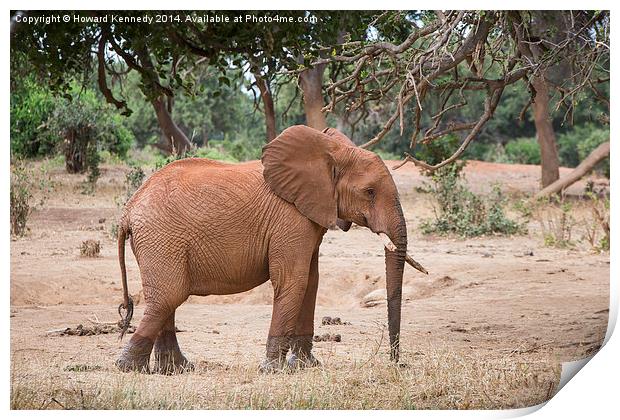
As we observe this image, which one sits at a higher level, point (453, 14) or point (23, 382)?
point (453, 14)

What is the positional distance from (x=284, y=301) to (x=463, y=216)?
7.33m

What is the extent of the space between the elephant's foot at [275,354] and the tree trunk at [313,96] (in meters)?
4.79

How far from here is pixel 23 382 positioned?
259 inches

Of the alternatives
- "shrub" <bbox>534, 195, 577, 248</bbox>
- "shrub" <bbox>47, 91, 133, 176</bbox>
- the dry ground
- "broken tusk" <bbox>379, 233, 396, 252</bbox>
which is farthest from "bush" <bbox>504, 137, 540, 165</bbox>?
"broken tusk" <bbox>379, 233, 396, 252</bbox>

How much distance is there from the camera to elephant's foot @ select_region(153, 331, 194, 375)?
271 inches

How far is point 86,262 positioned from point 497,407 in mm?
5600

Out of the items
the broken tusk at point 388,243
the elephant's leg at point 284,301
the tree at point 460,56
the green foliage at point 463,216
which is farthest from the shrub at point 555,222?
the elephant's leg at point 284,301

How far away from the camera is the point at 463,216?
13711 mm

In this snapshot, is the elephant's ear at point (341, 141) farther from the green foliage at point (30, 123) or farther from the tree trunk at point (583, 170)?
the tree trunk at point (583, 170)

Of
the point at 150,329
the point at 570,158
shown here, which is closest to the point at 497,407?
the point at 150,329

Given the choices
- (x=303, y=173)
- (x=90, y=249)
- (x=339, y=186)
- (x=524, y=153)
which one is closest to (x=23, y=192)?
(x=90, y=249)

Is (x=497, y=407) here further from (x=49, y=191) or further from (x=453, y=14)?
(x=49, y=191)

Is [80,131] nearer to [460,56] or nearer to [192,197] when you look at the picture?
[460,56]
